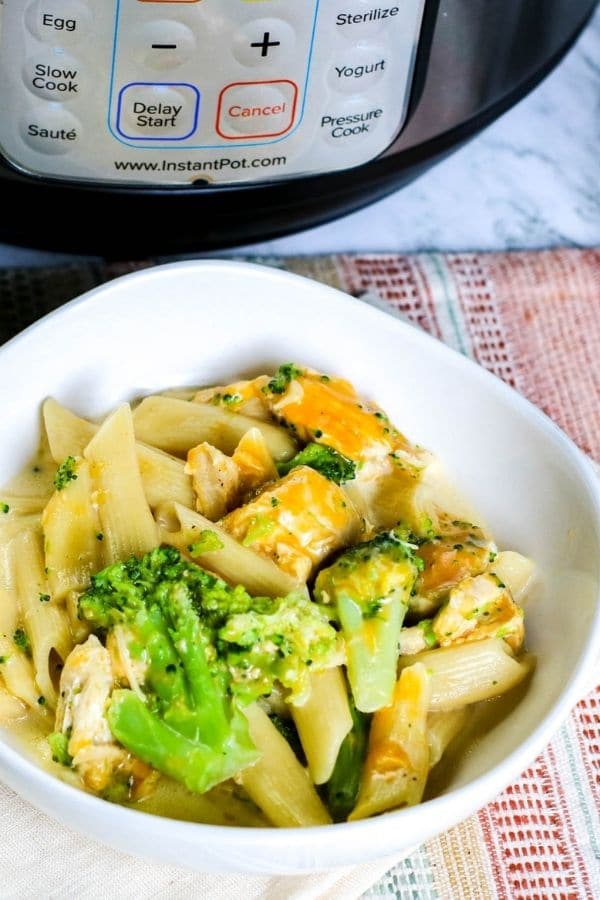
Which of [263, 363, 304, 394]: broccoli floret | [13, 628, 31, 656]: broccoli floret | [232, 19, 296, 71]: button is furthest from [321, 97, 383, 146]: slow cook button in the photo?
[13, 628, 31, 656]: broccoli floret

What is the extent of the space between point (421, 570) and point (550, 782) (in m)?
0.34

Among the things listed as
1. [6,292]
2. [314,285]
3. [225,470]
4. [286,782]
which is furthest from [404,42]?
[286,782]

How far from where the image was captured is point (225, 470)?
45.6 inches

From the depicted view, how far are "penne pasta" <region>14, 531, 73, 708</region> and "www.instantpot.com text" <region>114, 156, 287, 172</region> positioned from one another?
1.35ft

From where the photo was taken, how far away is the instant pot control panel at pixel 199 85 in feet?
3.64

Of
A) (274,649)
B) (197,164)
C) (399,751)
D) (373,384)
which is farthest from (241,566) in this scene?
(197,164)

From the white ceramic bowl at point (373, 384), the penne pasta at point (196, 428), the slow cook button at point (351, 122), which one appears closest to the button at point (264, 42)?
the slow cook button at point (351, 122)

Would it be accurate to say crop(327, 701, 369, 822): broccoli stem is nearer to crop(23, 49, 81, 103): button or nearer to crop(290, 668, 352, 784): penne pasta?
crop(290, 668, 352, 784): penne pasta

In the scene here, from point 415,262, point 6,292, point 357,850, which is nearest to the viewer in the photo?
point 357,850

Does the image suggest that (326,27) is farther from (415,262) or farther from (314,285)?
(415,262)

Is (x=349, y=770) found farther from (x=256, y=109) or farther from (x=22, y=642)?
(x=256, y=109)

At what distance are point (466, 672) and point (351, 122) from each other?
1.97 feet

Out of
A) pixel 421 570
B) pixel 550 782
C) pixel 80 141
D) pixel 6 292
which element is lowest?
pixel 550 782

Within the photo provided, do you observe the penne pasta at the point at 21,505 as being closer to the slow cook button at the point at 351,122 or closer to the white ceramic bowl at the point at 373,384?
the white ceramic bowl at the point at 373,384
